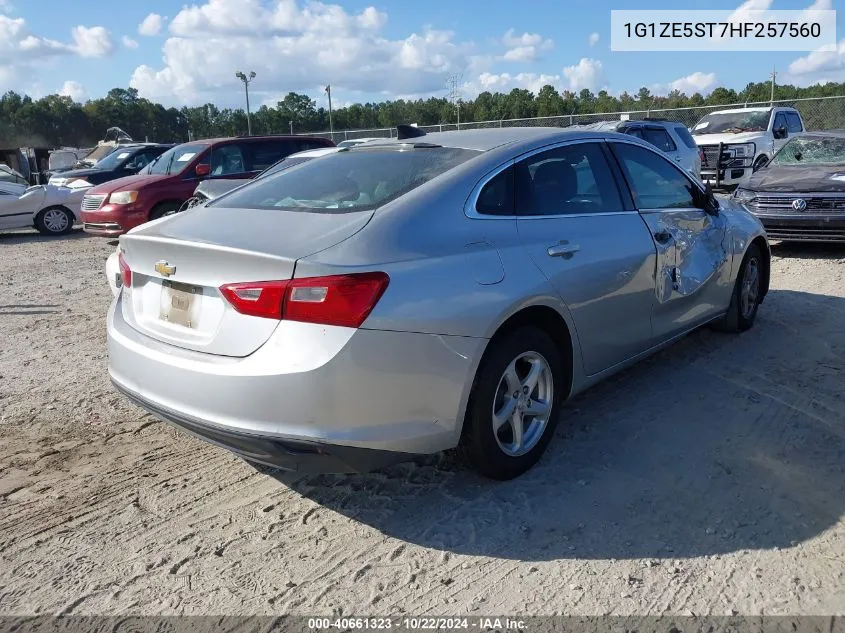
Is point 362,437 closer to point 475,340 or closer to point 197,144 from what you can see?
point 475,340

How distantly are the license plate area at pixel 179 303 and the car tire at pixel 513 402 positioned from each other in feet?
4.06

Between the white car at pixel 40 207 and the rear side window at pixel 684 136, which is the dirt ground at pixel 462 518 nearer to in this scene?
the rear side window at pixel 684 136

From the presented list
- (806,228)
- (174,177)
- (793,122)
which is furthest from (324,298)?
(793,122)

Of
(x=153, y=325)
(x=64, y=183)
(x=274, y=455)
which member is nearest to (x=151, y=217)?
(x=64, y=183)

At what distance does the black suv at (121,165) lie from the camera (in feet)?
52.4

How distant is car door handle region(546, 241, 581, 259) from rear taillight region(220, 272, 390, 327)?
112 cm

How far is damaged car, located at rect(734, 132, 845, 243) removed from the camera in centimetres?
862

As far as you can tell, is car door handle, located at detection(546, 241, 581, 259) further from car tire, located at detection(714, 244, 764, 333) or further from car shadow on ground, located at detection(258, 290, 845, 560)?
car tire, located at detection(714, 244, 764, 333)

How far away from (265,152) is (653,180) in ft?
29.3

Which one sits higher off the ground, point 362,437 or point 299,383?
point 299,383

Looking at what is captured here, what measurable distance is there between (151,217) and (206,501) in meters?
9.20

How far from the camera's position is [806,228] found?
8.80 metres

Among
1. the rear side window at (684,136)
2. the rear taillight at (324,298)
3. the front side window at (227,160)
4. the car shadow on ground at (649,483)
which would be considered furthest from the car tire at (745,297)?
the front side window at (227,160)

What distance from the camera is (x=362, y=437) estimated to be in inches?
112
